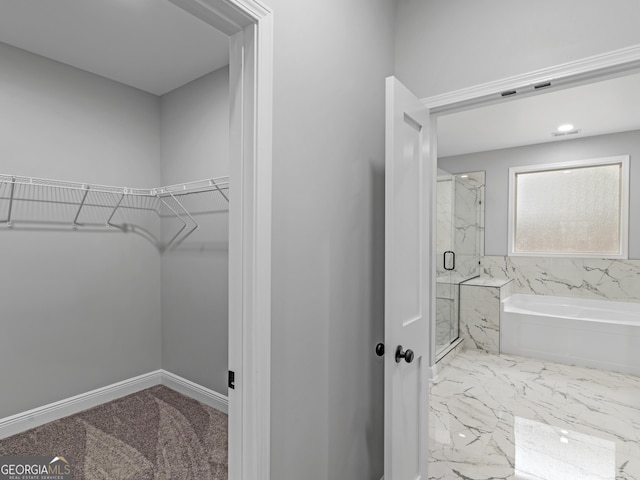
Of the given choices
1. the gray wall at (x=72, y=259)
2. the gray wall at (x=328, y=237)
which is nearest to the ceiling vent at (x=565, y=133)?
the gray wall at (x=328, y=237)

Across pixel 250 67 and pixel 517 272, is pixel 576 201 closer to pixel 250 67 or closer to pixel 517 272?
pixel 517 272

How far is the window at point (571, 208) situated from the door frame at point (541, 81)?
3.78 m

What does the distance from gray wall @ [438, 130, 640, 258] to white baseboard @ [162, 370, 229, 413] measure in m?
4.12

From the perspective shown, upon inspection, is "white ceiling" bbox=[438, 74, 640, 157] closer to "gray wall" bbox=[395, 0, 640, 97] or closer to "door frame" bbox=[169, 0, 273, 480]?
"gray wall" bbox=[395, 0, 640, 97]

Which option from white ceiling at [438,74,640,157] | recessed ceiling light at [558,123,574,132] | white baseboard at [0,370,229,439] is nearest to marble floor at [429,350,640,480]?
white baseboard at [0,370,229,439]

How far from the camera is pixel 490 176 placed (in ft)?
16.8

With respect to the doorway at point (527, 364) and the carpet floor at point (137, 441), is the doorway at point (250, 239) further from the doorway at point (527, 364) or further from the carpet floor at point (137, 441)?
the carpet floor at point (137, 441)

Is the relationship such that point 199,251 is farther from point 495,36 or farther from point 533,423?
point 533,423

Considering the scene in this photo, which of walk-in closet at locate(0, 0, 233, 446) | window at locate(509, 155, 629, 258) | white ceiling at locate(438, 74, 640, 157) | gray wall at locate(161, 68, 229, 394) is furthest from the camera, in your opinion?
window at locate(509, 155, 629, 258)

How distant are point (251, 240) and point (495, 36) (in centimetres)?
141

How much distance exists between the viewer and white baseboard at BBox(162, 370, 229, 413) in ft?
8.93

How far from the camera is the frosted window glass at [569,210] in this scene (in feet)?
14.7

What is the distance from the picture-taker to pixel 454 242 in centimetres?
452

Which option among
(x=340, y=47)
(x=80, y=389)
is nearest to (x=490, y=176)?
(x=340, y=47)
